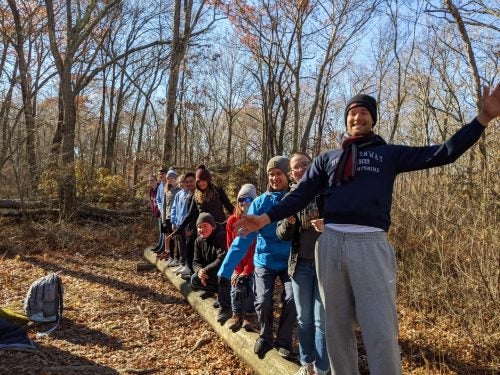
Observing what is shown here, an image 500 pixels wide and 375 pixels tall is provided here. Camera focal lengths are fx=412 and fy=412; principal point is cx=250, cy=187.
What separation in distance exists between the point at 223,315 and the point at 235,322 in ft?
1.34

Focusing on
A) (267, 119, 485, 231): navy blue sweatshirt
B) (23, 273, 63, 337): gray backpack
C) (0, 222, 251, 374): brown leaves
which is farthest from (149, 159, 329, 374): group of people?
(23, 273, 63, 337): gray backpack

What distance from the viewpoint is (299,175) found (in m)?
3.67

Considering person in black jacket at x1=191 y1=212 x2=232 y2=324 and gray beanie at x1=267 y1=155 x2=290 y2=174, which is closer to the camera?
gray beanie at x1=267 y1=155 x2=290 y2=174

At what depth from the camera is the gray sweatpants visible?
228 cm

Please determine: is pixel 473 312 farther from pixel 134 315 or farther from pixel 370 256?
pixel 134 315

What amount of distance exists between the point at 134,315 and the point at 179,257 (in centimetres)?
202

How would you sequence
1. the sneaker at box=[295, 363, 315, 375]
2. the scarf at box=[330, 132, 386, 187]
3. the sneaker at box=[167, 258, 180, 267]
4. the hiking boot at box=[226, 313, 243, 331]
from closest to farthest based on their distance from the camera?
the scarf at box=[330, 132, 386, 187] < the sneaker at box=[295, 363, 315, 375] < the hiking boot at box=[226, 313, 243, 331] < the sneaker at box=[167, 258, 180, 267]

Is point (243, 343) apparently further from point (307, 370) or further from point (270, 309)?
point (307, 370)

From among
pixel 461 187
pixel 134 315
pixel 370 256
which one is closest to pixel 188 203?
pixel 134 315

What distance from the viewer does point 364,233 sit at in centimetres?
235

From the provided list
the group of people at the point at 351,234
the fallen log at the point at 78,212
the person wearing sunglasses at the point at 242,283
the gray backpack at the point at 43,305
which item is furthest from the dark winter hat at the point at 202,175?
the fallen log at the point at 78,212

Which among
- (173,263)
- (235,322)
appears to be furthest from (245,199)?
(173,263)

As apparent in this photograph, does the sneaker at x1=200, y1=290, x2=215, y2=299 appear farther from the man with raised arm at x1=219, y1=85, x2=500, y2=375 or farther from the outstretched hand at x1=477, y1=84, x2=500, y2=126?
the outstretched hand at x1=477, y1=84, x2=500, y2=126

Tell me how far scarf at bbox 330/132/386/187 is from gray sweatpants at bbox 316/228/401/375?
0.32 meters
